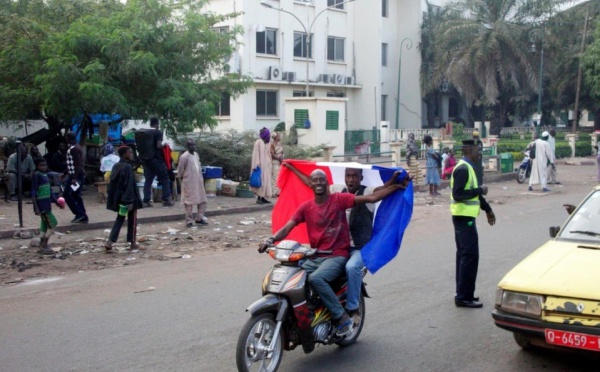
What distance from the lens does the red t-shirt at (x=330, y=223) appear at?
633 cm

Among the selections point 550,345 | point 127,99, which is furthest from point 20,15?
point 550,345

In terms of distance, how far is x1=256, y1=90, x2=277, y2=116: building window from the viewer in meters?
38.6

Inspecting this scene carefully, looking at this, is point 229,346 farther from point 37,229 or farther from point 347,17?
point 347,17

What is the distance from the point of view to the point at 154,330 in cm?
730

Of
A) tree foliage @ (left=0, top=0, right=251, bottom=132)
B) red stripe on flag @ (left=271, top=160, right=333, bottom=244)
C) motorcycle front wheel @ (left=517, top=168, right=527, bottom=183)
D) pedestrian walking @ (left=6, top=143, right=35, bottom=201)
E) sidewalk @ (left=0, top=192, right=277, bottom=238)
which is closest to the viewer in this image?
red stripe on flag @ (left=271, top=160, right=333, bottom=244)

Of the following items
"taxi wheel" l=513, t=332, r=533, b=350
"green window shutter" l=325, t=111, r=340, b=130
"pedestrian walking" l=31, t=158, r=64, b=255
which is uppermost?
"green window shutter" l=325, t=111, r=340, b=130

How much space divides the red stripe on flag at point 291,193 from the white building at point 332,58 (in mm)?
26731

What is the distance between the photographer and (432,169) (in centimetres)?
2147

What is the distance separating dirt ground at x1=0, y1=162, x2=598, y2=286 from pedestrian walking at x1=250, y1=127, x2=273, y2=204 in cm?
78

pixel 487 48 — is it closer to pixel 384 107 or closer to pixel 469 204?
pixel 384 107

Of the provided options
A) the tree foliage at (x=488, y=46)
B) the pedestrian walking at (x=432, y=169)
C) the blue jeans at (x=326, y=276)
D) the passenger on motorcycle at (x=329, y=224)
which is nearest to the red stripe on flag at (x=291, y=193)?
the passenger on motorcycle at (x=329, y=224)

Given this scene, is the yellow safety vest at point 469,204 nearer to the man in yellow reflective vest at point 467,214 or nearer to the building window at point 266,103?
the man in yellow reflective vest at point 467,214

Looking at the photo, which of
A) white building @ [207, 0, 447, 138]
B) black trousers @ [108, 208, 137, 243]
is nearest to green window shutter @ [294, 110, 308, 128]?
white building @ [207, 0, 447, 138]

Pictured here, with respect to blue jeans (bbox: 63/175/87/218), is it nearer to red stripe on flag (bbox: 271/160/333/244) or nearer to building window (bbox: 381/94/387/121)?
red stripe on flag (bbox: 271/160/333/244)
